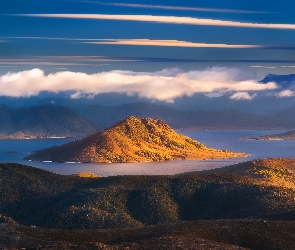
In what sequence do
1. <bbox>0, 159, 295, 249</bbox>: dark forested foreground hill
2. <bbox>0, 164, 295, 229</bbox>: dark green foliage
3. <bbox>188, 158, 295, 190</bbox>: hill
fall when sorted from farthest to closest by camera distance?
<bbox>188, 158, 295, 190</bbox>: hill
<bbox>0, 164, 295, 229</bbox>: dark green foliage
<bbox>0, 159, 295, 249</bbox>: dark forested foreground hill

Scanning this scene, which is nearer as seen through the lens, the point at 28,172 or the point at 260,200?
the point at 260,200

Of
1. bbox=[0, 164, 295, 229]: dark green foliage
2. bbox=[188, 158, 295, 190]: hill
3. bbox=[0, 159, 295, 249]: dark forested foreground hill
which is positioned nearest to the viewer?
bbox=[0, 159, 295, 249]: dark forested foreground hill

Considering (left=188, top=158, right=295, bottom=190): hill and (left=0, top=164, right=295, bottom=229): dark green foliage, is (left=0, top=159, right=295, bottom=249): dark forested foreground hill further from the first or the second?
(left=188, top=158, right=295, bottom=190): hill

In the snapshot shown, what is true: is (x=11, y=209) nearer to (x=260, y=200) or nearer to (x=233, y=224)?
(x=260, y=200)

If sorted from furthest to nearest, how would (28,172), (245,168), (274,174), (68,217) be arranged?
(245,168) < (274,174) < (28,172) < (68,217)

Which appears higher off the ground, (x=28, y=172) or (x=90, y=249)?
(x=28, y=172)

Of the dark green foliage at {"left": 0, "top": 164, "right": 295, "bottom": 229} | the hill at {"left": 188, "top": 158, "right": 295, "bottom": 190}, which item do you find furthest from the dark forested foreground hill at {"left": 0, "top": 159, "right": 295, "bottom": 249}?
the hill at {"left": 188, "top": 158, "right": 295, "bottom": 190}

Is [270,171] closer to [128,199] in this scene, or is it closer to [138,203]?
[128,199]

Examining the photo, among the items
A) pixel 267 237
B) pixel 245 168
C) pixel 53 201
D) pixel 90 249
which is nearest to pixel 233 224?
pixel 267 237
